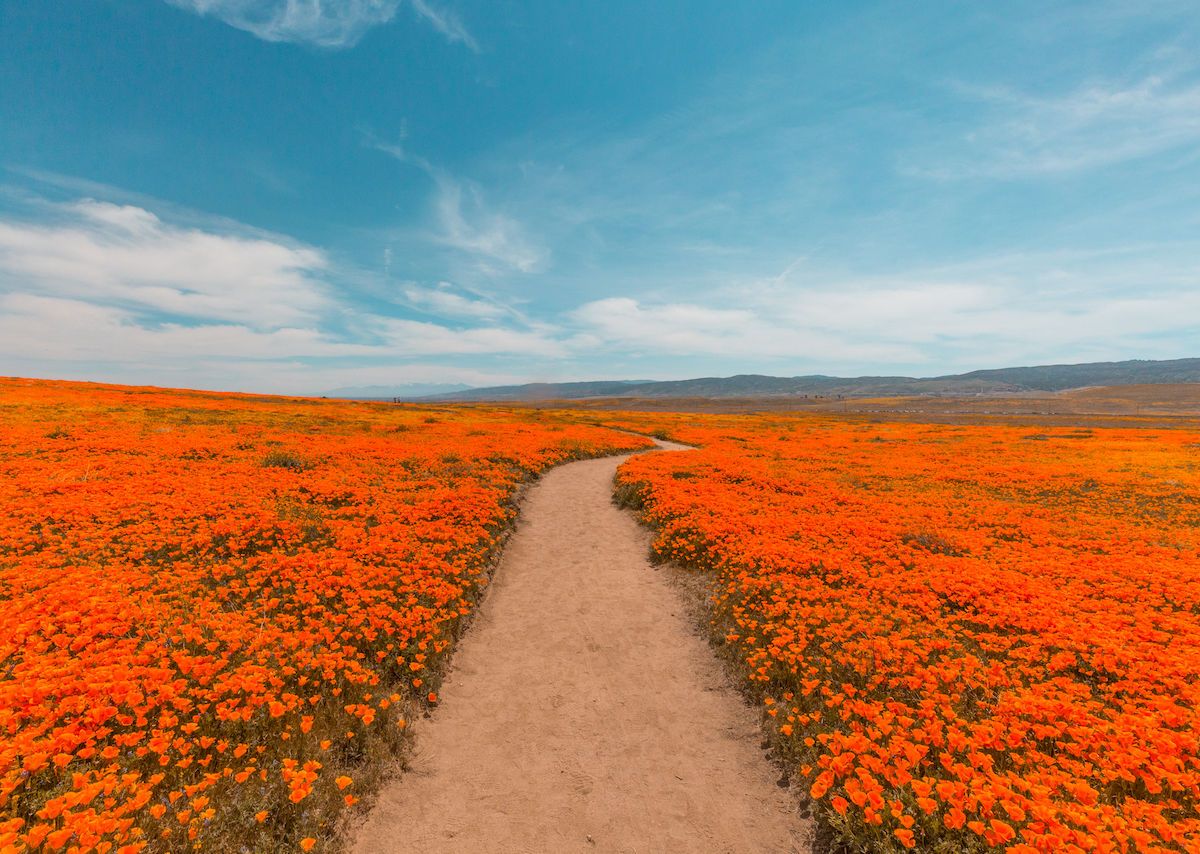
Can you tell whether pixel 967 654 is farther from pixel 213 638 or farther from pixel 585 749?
pixel 213 638

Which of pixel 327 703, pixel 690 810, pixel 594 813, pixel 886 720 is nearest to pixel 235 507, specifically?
pixel 327 703

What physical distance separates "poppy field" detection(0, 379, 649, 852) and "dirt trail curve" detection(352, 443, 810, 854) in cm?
82

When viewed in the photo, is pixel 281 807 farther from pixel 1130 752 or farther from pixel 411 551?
pixel 1130 752

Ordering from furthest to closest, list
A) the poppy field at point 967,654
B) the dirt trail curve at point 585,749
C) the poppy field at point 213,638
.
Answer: the dirt trail curve at point 585,749
the poppy field at point 967,654
the poppy field at point 213,638

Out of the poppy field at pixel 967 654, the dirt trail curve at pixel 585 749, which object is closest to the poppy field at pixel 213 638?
the dirt trail curve at pixel 585 749

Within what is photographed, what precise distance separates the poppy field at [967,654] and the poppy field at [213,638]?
6538 millimetres

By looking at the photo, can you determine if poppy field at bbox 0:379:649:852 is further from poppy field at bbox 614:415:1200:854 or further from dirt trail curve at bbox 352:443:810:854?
poppy field at bbox 614:415:1200:854

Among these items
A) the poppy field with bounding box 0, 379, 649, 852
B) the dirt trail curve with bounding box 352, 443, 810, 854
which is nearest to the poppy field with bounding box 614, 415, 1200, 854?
the dirt trail curve with bounding box 352, 443, 810, 854

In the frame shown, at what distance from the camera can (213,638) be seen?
8602 mm

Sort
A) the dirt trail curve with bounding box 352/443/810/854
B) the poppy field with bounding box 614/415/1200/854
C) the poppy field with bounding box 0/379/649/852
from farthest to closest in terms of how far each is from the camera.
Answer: the dirt trail curve with bounding box 352/443/810/854, the poppy field with bounding box 614/415/1200/854, the poppy field with bounding box 0/379/649/852

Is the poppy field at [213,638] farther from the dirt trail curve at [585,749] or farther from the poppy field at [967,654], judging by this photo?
the poppy field at [967,654]

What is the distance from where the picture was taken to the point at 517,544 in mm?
17375

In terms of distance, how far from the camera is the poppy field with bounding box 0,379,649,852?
5387mm

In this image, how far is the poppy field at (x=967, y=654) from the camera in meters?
5.61
